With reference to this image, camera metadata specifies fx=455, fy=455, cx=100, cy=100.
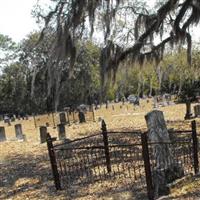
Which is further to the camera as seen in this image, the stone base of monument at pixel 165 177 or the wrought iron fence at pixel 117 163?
the wrought iron fence at pixel 117 163

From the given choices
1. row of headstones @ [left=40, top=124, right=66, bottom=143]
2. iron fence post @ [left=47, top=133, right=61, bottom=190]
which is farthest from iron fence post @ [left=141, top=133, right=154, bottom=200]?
row of headstones @ [left=40, top=124, right=66, bottom=143]

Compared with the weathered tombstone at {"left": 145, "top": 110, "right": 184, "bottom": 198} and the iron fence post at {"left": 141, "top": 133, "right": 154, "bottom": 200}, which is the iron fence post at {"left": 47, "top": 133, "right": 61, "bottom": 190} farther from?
the iron fence post at {"left": 141, "top": 133, "right": 154, "bottom": 200}

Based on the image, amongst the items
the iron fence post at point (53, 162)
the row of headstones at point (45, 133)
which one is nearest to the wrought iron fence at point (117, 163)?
the iron fence post at point (53, 162)

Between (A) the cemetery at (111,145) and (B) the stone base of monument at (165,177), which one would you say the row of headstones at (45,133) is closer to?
(A) the cemetery at (111,145)

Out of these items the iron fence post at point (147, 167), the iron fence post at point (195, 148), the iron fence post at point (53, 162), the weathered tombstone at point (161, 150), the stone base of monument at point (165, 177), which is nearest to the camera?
the iron fence post at point (147, 167)

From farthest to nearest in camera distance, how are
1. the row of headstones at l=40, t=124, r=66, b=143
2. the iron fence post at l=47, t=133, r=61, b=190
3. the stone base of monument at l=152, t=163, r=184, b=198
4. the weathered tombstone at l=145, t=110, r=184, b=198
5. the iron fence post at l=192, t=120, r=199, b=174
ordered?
the row of headstones at l=40, t=124, r=66, b=143
the iron fence post at l=47, t=133, r=61, b=190
the iron fence post at l=192, t=120, r=199, b=174
the weathered tombstone at l=145, t=110, r=184, b=198
the stone base of monument at l=152, t=163, r=184, b=198

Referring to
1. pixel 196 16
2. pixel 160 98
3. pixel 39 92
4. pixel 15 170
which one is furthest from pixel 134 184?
pixel 160 98

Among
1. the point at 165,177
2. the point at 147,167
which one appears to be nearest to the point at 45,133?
the point at 165,177

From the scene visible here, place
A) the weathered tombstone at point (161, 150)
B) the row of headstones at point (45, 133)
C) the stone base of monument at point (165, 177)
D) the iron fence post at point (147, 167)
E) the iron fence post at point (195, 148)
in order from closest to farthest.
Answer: the iron fence post at point (147, 167)
the stone base of monument at point (165, 177)
the weathered tombstone at point (161, 150)
the iron fence post at point (195, 148)
the row of headstones at point (45, 133)

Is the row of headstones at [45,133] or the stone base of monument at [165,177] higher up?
the row of headstones at [45,133]

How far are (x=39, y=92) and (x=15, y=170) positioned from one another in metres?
34.3

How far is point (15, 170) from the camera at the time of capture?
13.1m

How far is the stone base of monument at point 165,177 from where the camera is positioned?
7.77 meters

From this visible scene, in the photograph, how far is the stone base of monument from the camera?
777 cm
